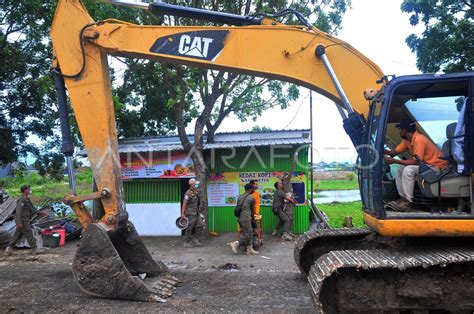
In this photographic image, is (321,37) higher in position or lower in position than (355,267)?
higher

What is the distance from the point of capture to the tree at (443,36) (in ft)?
36.8

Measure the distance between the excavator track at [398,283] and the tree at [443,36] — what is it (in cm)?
849

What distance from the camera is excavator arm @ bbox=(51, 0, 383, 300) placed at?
5.45m

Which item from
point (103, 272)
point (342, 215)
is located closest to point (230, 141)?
point (342, 215)

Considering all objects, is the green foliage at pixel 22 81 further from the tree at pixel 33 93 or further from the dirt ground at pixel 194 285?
the dirt ground at pixel 194 285

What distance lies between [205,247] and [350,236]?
513 centimetres

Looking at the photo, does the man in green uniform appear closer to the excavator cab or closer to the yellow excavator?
the yellow excavator

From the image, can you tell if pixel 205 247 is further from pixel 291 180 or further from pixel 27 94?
pixel 27 94

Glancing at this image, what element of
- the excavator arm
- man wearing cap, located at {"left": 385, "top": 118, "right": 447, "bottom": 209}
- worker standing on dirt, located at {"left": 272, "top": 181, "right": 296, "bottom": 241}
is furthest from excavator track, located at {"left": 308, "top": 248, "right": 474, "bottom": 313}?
worker standing on dirt, located at {"left": 272, "top": 181, "right": 296, "bottom": 241}

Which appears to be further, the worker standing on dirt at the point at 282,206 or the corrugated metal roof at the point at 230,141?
the corrugated metal roof at the point at 230,141

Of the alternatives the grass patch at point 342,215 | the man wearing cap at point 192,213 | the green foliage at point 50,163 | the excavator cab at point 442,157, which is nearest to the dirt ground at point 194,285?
the man wearing cap at point 192,213

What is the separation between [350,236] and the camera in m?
6.21

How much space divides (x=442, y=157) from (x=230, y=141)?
8.78 m

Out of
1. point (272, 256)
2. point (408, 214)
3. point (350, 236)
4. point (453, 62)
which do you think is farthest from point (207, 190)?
point (408, 214)
